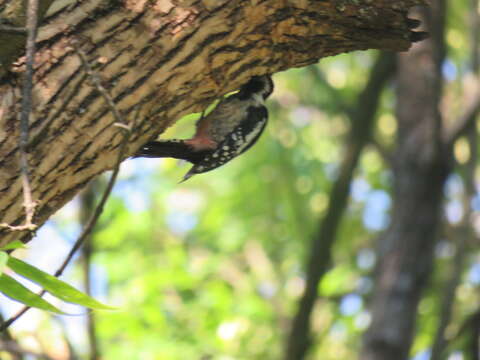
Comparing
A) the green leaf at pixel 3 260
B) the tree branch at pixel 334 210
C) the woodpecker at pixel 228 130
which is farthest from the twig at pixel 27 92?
the tree branch at pixel 334 210

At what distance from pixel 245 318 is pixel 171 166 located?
6.92 ft

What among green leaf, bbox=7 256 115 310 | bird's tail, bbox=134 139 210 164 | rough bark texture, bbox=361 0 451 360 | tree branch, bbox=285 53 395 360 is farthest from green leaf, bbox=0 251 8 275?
rough bark texture, bbox=361 0 451 360

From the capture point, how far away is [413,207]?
583 centimetres

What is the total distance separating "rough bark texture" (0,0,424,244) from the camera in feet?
7.54

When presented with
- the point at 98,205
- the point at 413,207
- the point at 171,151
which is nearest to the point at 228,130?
the point at 171,151

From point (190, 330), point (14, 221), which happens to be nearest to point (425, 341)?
point (190, 330)

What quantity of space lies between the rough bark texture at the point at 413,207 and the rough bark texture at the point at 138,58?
122 inches

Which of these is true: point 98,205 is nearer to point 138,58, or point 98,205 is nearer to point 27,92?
point 27,92

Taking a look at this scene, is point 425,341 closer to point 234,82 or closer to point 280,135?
point 280,135

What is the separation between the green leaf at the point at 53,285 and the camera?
6.39 feet

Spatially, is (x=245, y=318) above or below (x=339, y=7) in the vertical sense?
below

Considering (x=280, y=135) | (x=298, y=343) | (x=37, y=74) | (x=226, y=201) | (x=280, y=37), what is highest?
(x=280, y=135)

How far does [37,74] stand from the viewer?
90.7 inches

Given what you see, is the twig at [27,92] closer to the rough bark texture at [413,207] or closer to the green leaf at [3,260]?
the green leaf at [3,260]
